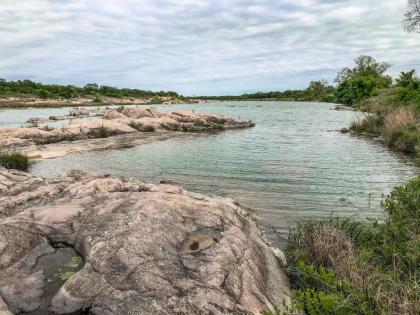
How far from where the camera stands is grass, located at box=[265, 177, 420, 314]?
223 inches

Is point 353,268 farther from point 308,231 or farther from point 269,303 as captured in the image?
point 308,231

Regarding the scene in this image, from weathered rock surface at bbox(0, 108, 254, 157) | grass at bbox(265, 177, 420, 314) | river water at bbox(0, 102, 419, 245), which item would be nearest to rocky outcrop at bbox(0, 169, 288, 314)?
grass at bbox(265, 177, 420, 314)

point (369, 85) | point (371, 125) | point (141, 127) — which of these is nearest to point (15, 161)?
point (141, 127)

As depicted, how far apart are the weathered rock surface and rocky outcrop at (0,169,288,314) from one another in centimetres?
1981

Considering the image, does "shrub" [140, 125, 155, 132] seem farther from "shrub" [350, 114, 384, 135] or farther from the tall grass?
the tall grass

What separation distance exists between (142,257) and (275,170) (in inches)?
598

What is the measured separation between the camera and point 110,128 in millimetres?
38062

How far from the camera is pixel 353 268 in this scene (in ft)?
23.0

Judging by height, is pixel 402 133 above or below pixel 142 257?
above

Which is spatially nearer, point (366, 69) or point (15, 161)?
point (15, 161)

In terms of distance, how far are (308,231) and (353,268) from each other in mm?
2398

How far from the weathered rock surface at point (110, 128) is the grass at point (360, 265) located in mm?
22638

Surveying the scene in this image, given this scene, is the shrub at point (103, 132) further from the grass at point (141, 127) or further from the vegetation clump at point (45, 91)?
the vegetation clump at point (45, 91)

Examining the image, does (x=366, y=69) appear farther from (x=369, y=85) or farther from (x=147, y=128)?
(x=147, y=128)
